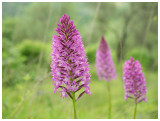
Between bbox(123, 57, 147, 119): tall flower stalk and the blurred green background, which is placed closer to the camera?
bbox(123, 57, 147, 119): tall flower stalk

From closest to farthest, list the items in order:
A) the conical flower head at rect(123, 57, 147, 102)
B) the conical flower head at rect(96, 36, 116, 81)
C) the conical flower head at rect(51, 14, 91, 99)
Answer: the conical flower head at rect(51, 14, 91, 99) → the conical flower head at rect(123, 57, 147, 102) → the conical flower head at rect(96, 36, 116, 81)

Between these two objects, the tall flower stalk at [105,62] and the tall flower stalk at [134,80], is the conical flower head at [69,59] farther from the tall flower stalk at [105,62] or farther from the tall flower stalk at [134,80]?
the tall flower stalk at [105,62]

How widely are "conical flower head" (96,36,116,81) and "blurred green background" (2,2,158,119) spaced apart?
40 cm

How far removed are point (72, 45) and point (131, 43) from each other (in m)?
8.53

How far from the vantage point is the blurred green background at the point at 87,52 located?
3891 mm

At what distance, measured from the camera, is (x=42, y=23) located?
8750 millimetres

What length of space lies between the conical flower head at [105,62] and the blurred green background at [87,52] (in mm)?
403

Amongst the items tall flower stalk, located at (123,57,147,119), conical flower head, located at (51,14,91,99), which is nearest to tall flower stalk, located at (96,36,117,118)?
tall flower stalk, located at (123,57,147,119)

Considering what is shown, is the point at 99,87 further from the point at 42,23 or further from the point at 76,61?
the point at 76,61

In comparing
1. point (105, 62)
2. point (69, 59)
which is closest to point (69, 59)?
point (69, 59)

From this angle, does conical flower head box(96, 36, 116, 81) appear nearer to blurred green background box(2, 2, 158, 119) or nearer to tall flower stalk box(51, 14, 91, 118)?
blurred green background box(2, 2, 158, 119)

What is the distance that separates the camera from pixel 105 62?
120 inches

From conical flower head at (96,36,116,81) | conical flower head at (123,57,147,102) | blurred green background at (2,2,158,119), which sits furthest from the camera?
blurred green background at (2,2,158,119)

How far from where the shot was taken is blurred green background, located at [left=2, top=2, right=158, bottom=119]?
3891 mm
